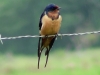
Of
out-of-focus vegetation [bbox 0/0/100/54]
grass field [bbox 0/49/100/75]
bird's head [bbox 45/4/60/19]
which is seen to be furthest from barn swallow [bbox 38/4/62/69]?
out-of-focus vegetation [bbox 0/0/100/54]

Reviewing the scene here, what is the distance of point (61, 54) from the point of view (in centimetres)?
873

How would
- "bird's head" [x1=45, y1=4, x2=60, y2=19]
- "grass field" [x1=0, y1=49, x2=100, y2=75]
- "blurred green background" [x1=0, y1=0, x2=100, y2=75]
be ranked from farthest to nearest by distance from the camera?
"blurred green background" [x1=0, y1=0, x2=100, y2=75] → "grass field" [x1=0, y1=49, x2=100, y2=75] → "bird's head" [x1=45, y1=4, x2=60, y2=19]

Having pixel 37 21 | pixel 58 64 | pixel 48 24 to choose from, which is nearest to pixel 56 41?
pixel 37 21

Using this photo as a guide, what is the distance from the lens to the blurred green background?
7.98m

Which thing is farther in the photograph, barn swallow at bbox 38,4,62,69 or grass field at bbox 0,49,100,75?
grass field at bbox 0,49,100,75

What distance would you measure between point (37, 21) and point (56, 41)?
0.50 meters

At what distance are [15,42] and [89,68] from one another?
8.69ft

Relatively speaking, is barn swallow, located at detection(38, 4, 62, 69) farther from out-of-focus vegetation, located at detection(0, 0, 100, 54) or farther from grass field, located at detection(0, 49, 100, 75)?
out-of-focus vegetation, located at detection(0, 0, 100, 54)

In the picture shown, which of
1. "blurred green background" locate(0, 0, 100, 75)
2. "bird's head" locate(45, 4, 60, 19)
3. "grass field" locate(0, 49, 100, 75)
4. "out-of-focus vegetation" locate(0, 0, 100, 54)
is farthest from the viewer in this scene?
"out-of-focus vegetation" locate(0, 0, 100, 54)

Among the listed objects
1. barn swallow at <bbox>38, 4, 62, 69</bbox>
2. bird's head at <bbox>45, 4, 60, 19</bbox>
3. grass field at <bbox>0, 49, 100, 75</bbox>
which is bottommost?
grass field at <bbox>0, 49, 100, 75</bbox>

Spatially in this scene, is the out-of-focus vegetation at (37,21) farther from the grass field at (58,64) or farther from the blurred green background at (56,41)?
the grass field at (58,64)

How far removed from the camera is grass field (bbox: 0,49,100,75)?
7.67 meters

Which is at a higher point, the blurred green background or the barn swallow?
the barn swallow

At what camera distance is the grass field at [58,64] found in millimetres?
7672
